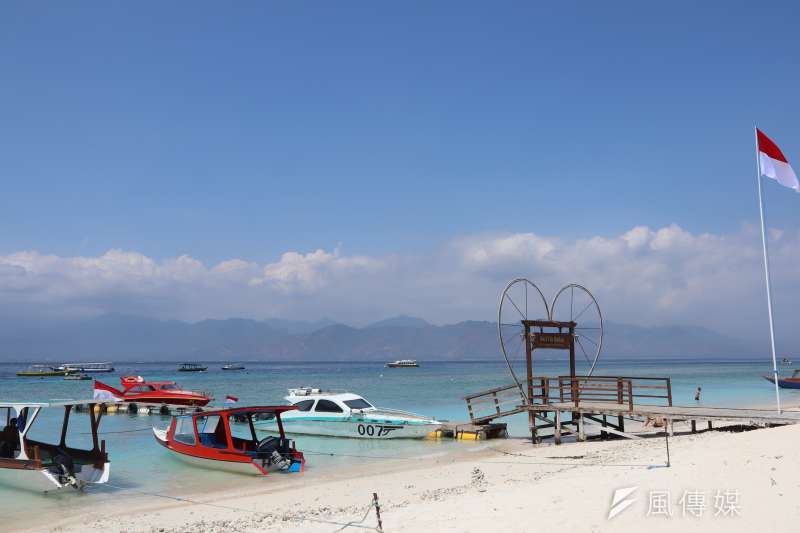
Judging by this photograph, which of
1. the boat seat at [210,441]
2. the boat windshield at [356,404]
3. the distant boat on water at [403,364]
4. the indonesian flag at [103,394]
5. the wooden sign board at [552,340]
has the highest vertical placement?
the wooden sign board at [552,340]

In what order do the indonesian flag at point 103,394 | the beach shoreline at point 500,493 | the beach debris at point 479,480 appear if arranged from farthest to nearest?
the indonesian flag at point 103,394, the beach debris at point 479,480, the beach shoreline at point 500,493

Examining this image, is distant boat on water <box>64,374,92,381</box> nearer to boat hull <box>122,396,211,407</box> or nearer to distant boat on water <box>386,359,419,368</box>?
boat hull <box>122,396,211,407</box>

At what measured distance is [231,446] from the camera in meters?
18.3

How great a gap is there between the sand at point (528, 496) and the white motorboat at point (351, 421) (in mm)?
4420

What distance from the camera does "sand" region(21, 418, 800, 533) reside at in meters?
8.76

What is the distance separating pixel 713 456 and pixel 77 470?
14401 millimetres

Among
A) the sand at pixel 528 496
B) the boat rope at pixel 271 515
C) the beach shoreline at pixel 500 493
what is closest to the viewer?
the sand at pixel 528 496

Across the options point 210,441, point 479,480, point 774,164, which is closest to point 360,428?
point 210,441

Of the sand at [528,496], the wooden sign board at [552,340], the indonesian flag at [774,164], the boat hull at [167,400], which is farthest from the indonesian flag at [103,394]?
the indonesian flag at [774,164]

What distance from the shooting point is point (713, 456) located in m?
13.5

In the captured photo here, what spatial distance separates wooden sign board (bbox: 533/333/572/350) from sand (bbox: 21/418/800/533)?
357cm

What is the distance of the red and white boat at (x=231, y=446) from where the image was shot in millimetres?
18094

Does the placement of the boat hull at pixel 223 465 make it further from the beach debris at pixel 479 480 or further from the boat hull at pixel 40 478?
the beach debris at pixel 479 480

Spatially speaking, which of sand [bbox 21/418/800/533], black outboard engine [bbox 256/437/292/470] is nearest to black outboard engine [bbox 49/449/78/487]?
sand [bbox 21/418/800/533]
